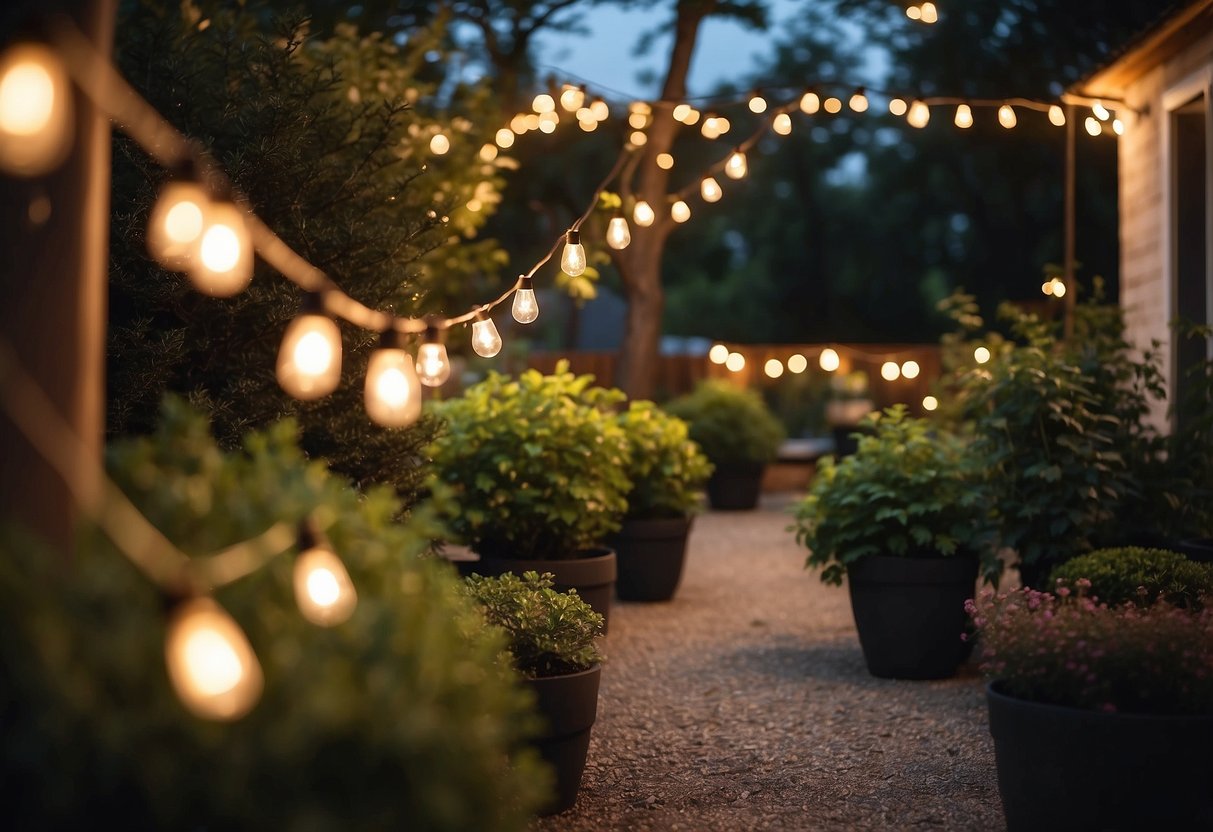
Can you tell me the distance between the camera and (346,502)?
295 cm

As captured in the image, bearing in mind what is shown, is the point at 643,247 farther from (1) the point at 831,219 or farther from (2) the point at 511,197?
(1) the point at 831,219

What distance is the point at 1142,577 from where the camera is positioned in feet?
15.8

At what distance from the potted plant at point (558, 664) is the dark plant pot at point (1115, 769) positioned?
4.74ft

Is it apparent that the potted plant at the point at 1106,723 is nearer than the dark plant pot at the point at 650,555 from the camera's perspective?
Yes

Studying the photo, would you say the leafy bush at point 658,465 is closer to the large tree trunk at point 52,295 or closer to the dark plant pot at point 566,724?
the dark plant pot at point 566,724

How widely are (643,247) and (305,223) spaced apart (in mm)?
9366

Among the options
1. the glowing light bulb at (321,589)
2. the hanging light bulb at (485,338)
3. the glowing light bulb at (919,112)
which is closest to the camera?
the glowing light bulb at (321,589)

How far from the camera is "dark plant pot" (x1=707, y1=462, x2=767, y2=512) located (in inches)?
567

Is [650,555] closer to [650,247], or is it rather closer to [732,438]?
[732,438]

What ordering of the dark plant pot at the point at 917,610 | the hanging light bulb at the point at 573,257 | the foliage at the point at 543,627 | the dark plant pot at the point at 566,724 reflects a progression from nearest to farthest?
the dark plant pot at the point at 566,724, the foliage at the point at 543,627, the hanging light bulb at the point at 573,257, the dark plant pot at the point at 917,610

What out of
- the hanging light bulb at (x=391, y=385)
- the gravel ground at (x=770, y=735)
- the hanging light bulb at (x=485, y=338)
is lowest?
the gravel ground at (x=770, y=735)

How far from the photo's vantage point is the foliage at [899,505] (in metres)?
6.05

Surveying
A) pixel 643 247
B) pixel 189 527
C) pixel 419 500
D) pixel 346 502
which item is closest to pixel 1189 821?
pixel 346 502

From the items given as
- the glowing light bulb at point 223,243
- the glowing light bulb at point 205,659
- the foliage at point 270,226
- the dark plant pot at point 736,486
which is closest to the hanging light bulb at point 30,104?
the glowing light bulb at point 223,243
